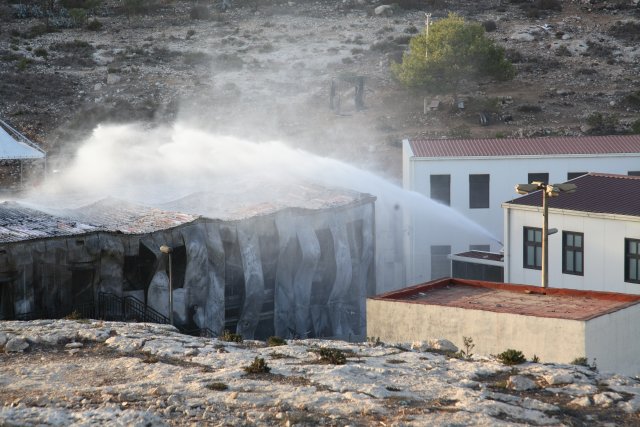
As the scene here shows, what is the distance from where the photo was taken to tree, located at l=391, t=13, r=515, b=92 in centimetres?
7744

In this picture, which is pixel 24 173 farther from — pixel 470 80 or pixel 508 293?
pixel 508 293

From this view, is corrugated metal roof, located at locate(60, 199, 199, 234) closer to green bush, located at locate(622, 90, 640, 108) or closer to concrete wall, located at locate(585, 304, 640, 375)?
concrete wall, located at locate(585, 304, 640, 375)

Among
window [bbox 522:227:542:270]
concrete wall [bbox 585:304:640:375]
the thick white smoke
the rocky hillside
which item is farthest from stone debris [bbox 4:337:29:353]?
the rocky hillside

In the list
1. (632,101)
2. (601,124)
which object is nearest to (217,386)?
(601,124)

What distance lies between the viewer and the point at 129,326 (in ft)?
101

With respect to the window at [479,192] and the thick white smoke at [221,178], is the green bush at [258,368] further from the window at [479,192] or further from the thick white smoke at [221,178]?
the window at [479,192]

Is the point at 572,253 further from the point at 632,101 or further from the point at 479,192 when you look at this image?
the point at 632,101

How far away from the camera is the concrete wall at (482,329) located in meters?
32.0

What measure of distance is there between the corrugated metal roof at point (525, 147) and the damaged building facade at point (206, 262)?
806 cm

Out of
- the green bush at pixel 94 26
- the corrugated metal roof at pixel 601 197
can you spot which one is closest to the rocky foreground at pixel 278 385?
the corrugated metal roof at pixel 601 197

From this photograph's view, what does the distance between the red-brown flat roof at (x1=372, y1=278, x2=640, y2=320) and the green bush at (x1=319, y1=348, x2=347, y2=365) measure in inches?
289

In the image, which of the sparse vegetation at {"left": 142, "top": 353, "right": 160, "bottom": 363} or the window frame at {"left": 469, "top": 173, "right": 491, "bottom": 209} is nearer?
the sparse vegetation at {"left": 142, "top": 353, "right": 160, "bottom": 363}

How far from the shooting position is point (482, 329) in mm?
33375

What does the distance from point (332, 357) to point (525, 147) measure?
30645mm
